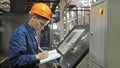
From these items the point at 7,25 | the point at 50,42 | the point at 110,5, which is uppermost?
the point at 110,5

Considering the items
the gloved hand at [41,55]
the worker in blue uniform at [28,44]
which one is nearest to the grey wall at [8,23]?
the worker in blue uniform at [28,44]

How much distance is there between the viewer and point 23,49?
102 inches

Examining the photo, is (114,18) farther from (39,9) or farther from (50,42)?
(50,42)

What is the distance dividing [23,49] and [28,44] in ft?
0.53

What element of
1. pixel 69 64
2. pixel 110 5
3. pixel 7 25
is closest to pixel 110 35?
pixel 110 5

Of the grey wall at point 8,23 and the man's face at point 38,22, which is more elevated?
the man's face at point 38,22

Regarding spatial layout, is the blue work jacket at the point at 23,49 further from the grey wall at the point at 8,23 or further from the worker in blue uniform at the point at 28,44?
the grey wall at the point at 8,23

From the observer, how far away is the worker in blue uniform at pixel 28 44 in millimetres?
2587

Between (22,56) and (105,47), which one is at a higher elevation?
(105,47)

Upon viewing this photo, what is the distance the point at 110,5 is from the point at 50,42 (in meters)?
7.69

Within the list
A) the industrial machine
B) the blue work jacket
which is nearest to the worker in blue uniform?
the blue work jacket

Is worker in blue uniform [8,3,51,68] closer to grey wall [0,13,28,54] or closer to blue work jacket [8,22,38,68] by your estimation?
blue work jacket [8,22,38,68]

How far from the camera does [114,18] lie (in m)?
1.78

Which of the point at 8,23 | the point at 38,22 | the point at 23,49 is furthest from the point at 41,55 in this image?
the point at 8,23
